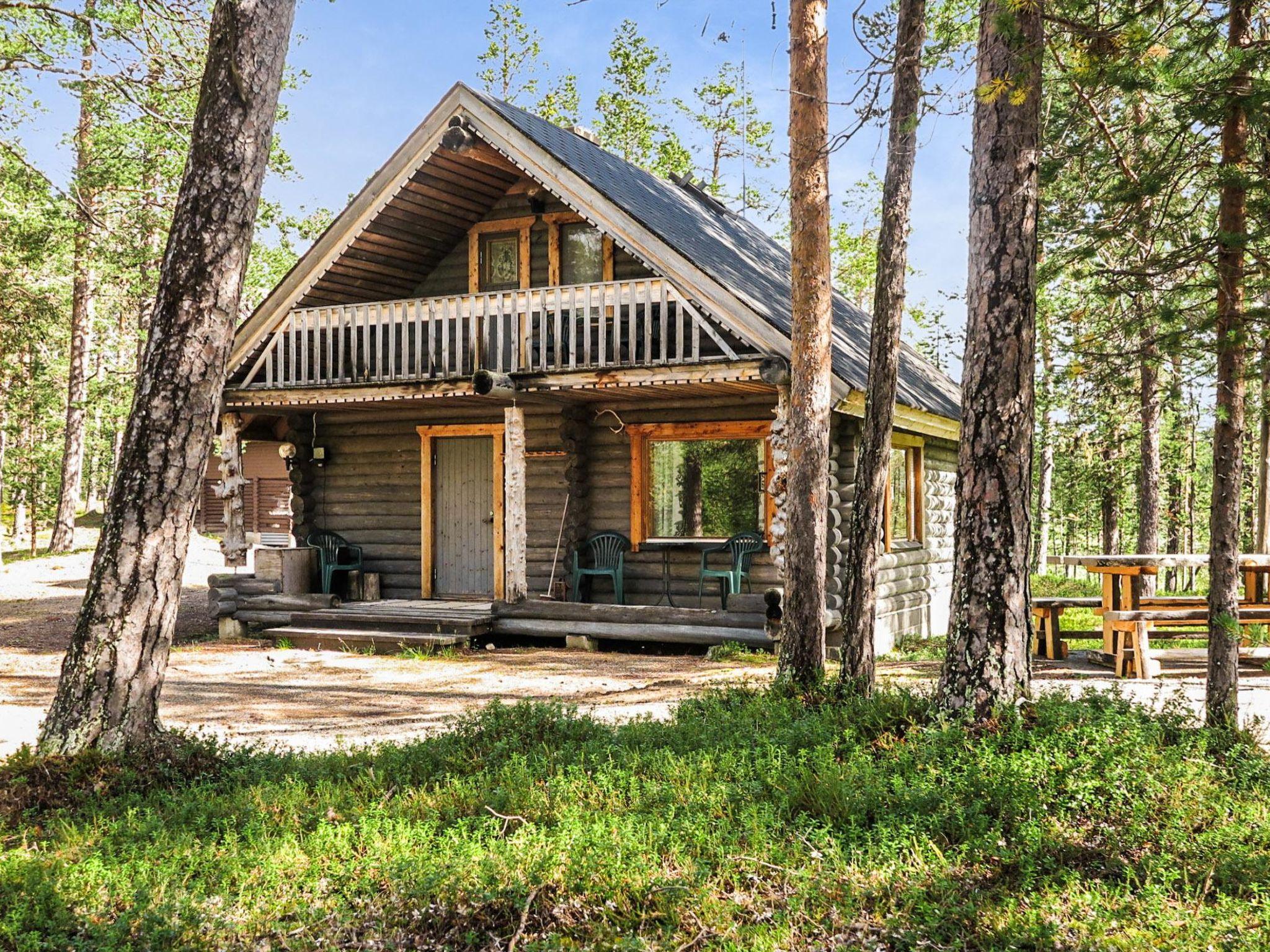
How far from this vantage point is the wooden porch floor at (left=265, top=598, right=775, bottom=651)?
12.4 m

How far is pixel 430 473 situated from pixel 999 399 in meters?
10.7

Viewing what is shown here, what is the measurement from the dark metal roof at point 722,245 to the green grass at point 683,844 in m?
6.57

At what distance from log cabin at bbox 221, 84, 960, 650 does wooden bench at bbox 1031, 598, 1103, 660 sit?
6.96 feet

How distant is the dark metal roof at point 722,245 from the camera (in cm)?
1264

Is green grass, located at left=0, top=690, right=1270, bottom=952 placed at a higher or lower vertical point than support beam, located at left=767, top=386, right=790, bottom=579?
lower

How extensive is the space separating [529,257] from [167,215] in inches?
479

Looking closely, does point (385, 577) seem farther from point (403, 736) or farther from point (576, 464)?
point (403, 736)

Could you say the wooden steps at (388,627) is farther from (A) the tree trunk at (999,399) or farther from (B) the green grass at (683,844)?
(A) the tree trunk at (999,399)

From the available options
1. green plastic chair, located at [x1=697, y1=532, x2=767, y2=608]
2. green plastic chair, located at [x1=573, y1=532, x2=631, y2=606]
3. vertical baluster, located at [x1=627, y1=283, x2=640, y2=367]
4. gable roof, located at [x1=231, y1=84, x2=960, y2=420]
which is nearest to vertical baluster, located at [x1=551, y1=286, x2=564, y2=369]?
vertical baluster, located at [x1=627, y1=283, x2=640, y2=367]

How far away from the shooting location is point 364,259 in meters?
14.9

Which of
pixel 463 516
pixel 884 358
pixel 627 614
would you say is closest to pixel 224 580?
pixel 463 516

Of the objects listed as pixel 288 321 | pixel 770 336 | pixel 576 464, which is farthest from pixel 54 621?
pixel 770 336

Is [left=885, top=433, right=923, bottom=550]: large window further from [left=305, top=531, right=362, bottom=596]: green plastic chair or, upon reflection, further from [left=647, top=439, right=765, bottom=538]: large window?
[left=305, top=531, right=362, bottom=596]: green plastic chair

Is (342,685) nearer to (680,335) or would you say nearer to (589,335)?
(589,335)
